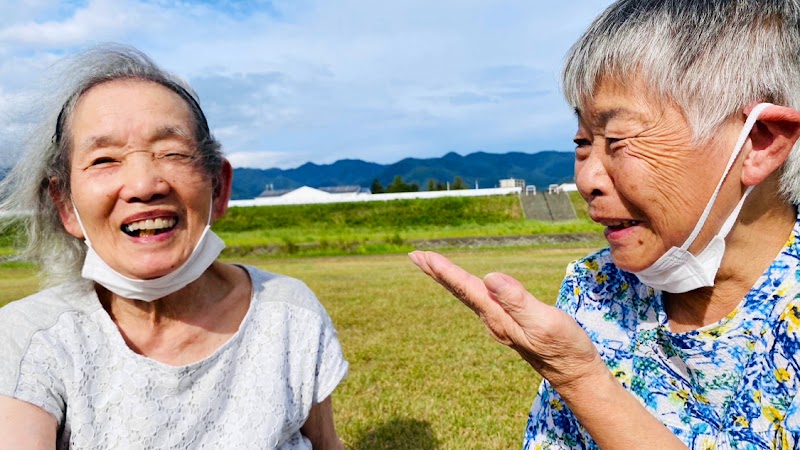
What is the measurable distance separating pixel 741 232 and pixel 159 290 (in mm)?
1876

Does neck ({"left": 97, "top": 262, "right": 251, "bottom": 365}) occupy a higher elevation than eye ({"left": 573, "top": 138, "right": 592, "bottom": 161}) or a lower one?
lower

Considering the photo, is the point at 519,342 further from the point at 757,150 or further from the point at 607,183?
the point at 757,150

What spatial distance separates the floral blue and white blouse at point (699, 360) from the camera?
5.92 ft

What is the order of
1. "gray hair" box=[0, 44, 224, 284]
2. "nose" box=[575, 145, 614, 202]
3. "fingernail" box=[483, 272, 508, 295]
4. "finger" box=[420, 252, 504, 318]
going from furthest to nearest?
"gray hair" box=[0, 44, 224, 284], "nose" box=[575, 145, 614, 202], "finger" box=[420, 252, 504, 318], "fingernail" box=[483, 272, 508, 295]

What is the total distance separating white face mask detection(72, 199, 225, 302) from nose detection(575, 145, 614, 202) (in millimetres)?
1296

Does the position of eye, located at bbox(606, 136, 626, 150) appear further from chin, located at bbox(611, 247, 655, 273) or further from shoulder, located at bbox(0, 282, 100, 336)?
shoulder, located at bbox(0, 282, 100, 336)

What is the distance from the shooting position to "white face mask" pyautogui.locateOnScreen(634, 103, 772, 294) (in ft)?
6.21

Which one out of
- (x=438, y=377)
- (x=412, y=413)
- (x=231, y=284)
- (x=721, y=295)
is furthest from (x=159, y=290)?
(x=438, y=377)

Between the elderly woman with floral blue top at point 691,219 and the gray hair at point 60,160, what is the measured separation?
1170mm

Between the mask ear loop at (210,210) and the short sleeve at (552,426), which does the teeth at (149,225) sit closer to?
the mask ear loop at (210,210)

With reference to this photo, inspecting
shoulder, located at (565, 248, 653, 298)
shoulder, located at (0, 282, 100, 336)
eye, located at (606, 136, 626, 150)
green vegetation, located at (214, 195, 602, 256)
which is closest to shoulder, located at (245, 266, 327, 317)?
shoulder, located at (0, 282, 100, 336)

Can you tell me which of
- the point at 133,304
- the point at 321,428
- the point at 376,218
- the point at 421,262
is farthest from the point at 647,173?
the point at 376,218

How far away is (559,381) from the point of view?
1.80 metres

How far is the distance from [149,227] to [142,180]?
16cm
